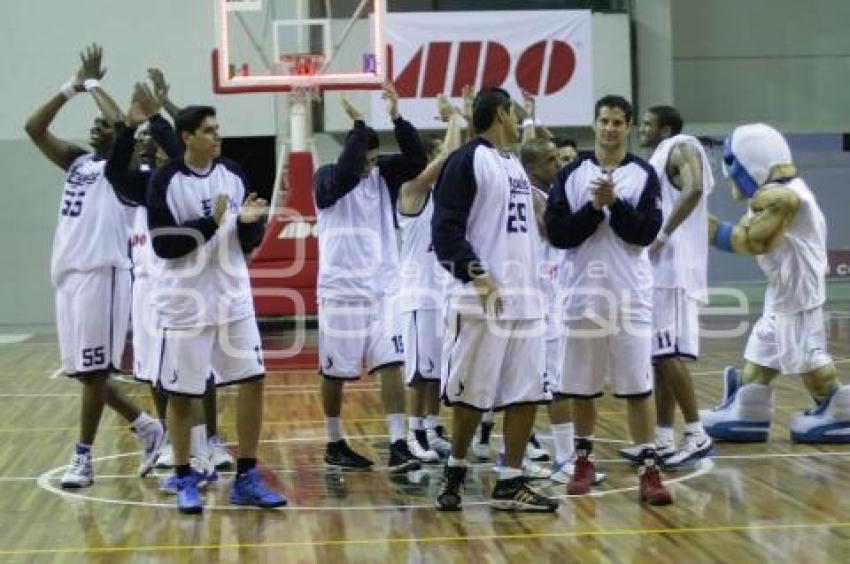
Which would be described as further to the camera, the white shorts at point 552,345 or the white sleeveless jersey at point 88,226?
the white shorts at point 552,345

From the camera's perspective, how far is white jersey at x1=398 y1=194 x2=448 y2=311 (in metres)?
8.06

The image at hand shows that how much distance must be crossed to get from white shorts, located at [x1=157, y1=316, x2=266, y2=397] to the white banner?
1252 cm

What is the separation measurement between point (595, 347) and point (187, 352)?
6.73 ft

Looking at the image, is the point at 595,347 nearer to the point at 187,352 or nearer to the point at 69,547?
the point at 187,352

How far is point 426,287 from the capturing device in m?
8.08

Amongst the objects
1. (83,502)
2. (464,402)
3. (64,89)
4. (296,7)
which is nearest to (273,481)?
(83,502)

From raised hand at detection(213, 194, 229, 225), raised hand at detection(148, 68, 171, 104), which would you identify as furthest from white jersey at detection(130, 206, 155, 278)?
raised hand at detection(213, 194, 229, 225)

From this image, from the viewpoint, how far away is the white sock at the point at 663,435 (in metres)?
7.70

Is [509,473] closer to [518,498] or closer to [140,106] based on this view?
[518,498]

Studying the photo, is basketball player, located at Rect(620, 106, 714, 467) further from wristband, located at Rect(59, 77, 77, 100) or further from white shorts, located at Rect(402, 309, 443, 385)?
wristband, located at Rect(59, 77, 77, 100)

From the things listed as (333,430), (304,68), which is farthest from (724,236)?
(304,68)

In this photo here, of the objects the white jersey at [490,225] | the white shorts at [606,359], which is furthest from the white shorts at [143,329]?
Result: the white shorts at [606,359]

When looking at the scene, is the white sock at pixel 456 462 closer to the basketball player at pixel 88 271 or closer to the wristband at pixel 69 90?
the basketball player at pixel 88 271

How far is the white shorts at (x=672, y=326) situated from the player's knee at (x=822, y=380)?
1007 millimetres
